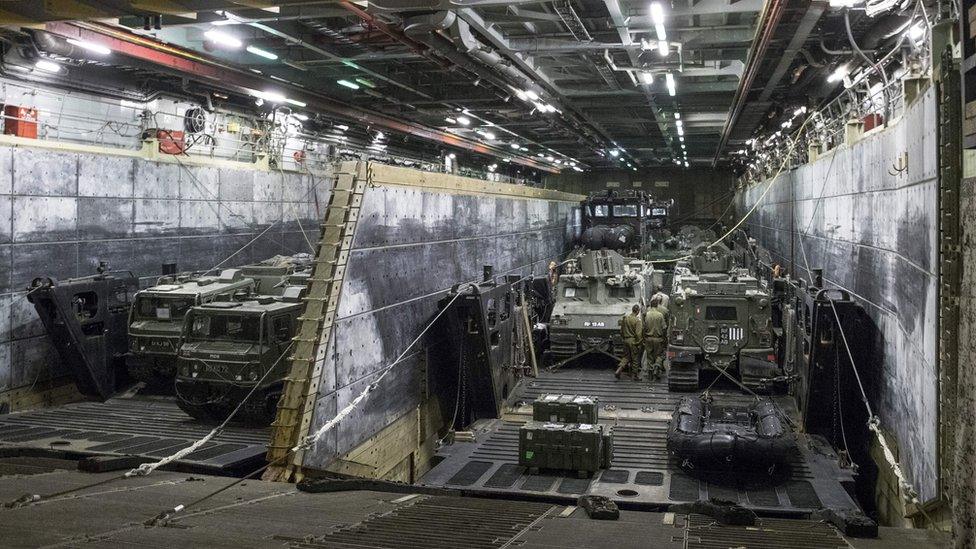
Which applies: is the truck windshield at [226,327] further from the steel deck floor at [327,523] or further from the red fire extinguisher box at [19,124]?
the red fire extinguisher box at [19,124]

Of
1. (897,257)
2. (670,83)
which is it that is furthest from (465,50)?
(897,257)

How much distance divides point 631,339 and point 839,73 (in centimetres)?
659

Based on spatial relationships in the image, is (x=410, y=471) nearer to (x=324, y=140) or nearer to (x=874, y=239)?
(x=874, y=239)

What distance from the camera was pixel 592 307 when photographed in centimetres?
1750

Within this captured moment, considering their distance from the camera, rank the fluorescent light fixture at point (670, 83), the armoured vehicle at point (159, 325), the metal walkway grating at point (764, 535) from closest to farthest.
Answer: the metal walkway grating at point (764, 535), the armoured vehicle at point (159, 325), the fluorescent light fixture at point (670, 83)

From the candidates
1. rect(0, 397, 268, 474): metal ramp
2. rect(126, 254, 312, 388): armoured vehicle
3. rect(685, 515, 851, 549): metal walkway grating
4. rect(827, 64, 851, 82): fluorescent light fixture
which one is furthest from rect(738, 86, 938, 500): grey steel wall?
rect(126, 254, 312, 388): armoured vehicle

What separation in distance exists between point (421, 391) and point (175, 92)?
33.9 ft

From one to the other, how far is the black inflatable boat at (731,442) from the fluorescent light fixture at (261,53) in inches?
406

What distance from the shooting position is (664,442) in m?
12.0

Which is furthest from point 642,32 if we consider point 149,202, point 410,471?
point 149,202

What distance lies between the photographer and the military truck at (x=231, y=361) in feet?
39.5

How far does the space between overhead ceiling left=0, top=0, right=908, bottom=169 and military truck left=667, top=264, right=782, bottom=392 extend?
14.0 ft

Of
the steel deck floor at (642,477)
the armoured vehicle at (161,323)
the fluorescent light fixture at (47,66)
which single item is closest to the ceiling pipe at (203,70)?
the fluorescent light fixture at (47,66)

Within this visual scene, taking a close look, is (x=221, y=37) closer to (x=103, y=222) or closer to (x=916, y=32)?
(x=103, y=222)
